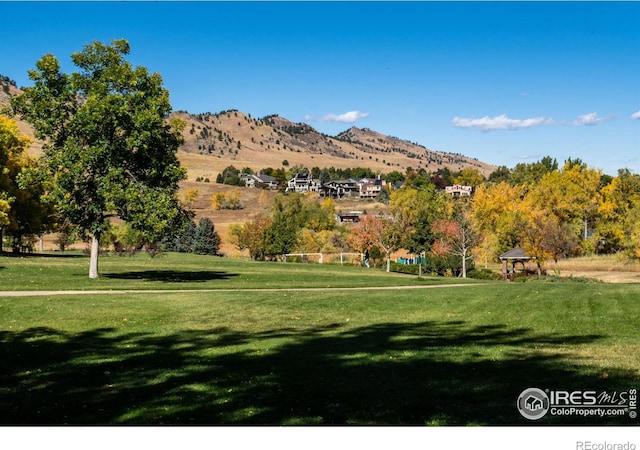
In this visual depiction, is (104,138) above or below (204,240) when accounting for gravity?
above

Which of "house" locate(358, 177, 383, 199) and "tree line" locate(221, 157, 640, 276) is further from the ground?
"house" locate(358, 177, 383, 199)

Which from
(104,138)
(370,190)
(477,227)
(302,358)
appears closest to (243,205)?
(370,190)

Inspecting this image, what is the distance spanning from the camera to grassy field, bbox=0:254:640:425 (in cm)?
Answer: 911

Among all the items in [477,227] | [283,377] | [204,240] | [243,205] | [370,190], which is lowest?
[283,377]

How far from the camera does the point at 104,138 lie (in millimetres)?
31484

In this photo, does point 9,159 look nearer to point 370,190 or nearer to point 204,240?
point 204,240

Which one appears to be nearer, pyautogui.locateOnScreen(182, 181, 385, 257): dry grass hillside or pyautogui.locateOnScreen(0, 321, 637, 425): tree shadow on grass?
pyautogui.locateOnScreen(0, 321, 637, 425): tree shadow on grass

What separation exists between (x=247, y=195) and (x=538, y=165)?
75.4m

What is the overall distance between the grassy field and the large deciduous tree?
303 inches

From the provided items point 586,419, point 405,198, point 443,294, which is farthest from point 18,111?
point 405,198

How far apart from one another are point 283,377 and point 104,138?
24.0 metres

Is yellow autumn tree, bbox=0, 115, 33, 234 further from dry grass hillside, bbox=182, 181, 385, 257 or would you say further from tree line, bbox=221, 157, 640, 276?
dry grass hillside, bbox=182, 181, 385, 257

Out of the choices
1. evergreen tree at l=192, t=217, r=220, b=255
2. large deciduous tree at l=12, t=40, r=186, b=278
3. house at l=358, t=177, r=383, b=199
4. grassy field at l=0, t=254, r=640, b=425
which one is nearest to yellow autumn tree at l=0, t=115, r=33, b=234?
large deciduous tree at l=12, t=40, r=186, b=278

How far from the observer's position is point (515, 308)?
21.8m
